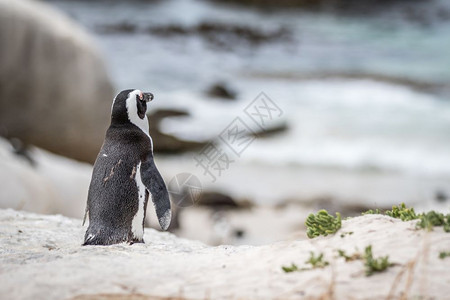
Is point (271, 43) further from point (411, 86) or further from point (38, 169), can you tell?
point (38, 169)

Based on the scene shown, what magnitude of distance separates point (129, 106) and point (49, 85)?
4809 millimetres

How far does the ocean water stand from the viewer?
9484mm

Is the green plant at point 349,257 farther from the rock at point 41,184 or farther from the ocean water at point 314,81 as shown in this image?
the ocean water at point 314,81

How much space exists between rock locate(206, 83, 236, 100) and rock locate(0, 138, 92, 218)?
24.1 ft

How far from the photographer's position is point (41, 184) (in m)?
4.83

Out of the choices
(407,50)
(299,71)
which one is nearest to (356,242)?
(299,71)

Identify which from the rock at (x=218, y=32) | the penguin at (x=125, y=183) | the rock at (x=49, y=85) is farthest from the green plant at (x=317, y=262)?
the rock at (x=218, y=32)

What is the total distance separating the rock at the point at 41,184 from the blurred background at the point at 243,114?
14 millimetres

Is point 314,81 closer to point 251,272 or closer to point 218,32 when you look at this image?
point 218,32

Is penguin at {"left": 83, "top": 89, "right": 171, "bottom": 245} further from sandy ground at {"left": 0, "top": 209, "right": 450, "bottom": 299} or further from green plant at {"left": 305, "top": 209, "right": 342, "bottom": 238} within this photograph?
green plant at {"left": 305, "top": 209, "right": 342, "bottom": 238}

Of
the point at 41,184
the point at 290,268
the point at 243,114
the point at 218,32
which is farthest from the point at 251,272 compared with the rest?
the point at 218,32

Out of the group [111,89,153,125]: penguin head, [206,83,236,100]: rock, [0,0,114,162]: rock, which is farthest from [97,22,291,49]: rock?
[111,89,153,125]: penguin head

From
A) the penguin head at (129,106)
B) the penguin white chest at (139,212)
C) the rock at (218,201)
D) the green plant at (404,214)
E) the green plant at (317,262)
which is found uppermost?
the rock at (218,201)

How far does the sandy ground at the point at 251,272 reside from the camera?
1.73 meters
